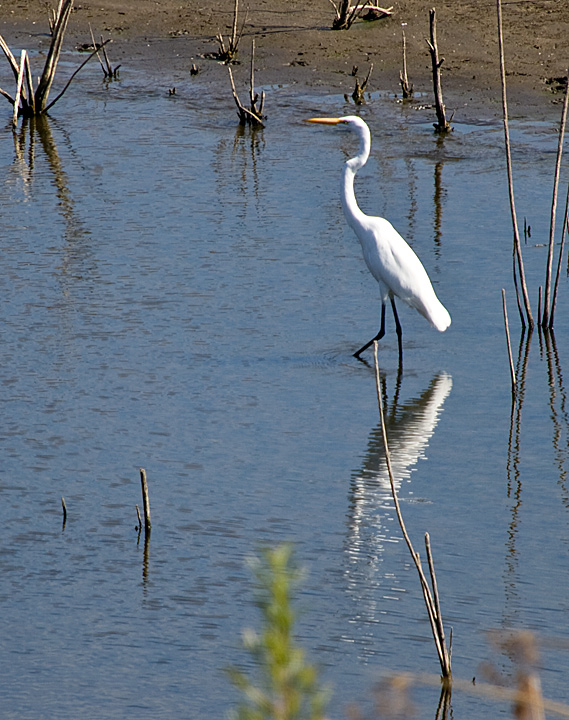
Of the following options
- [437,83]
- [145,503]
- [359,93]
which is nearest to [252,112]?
[359,93]

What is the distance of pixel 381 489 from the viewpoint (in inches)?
198

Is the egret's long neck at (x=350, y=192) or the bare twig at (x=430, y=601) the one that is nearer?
the bare twig at (x=430, y=601)

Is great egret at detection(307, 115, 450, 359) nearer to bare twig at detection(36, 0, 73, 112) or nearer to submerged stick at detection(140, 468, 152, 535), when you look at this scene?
submerged stick at detection(140, 468, 152, 535)

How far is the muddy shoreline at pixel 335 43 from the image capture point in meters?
13.1

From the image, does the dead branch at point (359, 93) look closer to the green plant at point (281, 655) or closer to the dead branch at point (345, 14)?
the dead branch at point (345, 14)

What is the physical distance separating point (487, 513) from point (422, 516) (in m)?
0.29

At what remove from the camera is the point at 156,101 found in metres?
13.6

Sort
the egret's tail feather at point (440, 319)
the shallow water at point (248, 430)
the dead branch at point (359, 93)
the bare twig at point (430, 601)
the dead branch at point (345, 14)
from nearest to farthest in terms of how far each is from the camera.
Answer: the bare twig at point (430, 601) < the shallow water at point (248, 430) < the egret's tail feather at point (440, 319) < the dead branch at point (359, 93) < the dead branch at point (345, 14)

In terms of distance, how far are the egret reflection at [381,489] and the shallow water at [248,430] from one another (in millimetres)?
14

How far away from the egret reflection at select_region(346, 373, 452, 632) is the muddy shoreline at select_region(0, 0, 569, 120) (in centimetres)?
703

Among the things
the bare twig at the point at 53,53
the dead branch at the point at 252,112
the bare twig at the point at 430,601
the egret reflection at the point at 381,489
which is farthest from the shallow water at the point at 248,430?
the bare twig at the point at 53,53

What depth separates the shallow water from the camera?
381 centimetres

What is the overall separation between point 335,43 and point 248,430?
33.5 feet

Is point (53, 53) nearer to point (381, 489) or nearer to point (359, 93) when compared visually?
point (359, 93)
